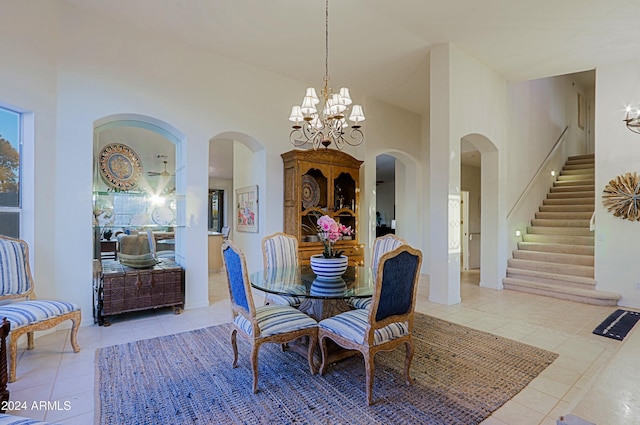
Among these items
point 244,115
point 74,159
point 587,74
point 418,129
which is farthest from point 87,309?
point 587,74

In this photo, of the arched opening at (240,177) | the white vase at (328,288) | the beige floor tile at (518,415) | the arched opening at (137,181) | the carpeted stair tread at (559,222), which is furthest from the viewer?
the carpeted stair tread at (559,222)

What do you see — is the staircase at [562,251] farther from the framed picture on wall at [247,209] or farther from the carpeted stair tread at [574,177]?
the framed picture on wall at [247,209]

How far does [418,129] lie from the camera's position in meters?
7.18

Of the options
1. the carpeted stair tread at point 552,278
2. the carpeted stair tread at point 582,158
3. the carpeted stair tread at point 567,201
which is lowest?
the carpeted stair tread at point 552,278

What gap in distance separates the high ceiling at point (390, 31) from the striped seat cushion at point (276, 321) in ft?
10.4

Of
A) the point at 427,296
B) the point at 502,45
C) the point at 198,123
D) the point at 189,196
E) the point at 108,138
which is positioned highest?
the point at 502,45

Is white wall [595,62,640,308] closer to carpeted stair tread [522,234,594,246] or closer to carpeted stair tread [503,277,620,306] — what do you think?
carpeted stair tread [503,277,620,306]

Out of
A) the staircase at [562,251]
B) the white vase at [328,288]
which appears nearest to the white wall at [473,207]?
the staircase at [562,251]

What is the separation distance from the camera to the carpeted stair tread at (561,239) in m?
5.67

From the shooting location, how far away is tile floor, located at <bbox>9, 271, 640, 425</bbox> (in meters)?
1.77

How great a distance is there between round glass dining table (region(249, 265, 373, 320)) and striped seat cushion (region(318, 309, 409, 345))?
158 millimetres

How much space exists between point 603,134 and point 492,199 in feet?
5.73

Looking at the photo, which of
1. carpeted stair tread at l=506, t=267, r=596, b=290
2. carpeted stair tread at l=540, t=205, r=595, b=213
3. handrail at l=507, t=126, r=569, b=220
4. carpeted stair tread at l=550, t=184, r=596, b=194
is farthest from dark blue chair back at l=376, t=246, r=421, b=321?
carpeted stair tread at l=550, t=184, r=596, b=194

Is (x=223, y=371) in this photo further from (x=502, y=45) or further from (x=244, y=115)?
(x=502, y=45)
